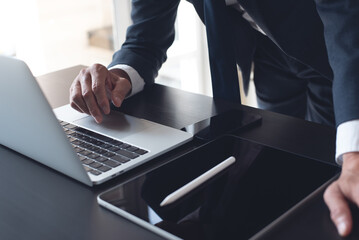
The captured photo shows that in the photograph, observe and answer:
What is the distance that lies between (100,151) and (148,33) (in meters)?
0.56

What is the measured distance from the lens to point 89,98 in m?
1.00

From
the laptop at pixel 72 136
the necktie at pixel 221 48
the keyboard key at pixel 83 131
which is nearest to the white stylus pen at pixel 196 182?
the laptop at pixel 72 136

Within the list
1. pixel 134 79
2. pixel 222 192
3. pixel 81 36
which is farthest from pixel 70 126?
pixel 81 36

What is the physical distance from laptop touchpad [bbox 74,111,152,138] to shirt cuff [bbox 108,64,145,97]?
0.53 ft

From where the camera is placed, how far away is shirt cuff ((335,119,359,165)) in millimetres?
724

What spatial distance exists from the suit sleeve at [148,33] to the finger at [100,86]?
180 millimetres

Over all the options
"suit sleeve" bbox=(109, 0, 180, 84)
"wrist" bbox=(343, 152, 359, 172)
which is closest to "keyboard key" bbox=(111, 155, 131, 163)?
"wrist" bbox=(343, 152, 359, 172)

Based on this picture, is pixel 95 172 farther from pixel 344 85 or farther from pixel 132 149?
pixel 344 85

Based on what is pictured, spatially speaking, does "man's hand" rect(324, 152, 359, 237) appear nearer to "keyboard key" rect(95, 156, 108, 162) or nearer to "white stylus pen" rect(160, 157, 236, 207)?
"white stylus pen" rect(160, 157, 236, 207)

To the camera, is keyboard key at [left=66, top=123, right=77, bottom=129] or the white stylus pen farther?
keyboard key at [left=66, top=123, right=77, bottom=129]

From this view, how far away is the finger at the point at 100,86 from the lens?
997mm

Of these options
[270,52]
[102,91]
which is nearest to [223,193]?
[102,91]

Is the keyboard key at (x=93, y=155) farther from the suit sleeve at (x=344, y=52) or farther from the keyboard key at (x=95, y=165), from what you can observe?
the suit sleeve at (x=344, y=52)

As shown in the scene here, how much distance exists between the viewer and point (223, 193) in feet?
2.27
